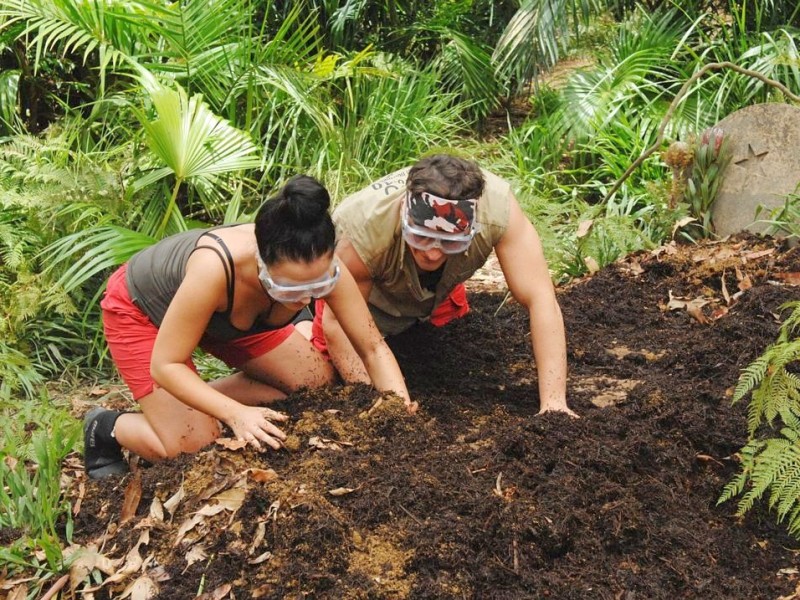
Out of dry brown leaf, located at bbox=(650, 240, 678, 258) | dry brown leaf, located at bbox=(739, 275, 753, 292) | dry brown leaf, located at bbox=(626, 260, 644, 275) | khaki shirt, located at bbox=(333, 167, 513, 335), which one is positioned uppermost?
khaki shirt, located at bbox=(333, 167, 513, 335)

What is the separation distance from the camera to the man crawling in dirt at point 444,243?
12.2 ft

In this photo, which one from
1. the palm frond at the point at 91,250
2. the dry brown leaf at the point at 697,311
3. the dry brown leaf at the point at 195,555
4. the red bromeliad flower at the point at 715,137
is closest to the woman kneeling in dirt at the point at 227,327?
the dry brown leaf at the point at 195,555

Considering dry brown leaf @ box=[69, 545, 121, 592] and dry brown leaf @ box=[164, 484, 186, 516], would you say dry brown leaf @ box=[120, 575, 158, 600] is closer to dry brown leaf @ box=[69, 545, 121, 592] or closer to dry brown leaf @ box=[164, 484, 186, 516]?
dry brown leaf @ box=[69, 545, 121, 592]

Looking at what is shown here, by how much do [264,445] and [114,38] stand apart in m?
3.95

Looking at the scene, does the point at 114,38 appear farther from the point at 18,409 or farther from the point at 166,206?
the point at 18,409

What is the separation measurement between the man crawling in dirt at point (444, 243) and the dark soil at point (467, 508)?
281mm

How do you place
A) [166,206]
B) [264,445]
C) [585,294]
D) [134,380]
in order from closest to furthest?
[264,445] < [134,380] < [585,294] < [166,206]

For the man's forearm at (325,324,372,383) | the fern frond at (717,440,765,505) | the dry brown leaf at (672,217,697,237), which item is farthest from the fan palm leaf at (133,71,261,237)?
the fern frond at (717,440,765,505)

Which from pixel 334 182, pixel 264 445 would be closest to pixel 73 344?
pixel 334 182

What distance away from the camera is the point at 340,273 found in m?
3.63

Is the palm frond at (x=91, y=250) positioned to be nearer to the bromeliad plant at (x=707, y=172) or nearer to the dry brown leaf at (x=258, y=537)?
the dry brown leaf at (x=258, y=537)

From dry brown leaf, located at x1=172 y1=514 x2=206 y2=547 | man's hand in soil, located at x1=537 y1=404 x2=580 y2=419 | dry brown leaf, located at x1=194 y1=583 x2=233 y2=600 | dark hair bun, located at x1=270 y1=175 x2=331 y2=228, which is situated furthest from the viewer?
man's hand in soil, located at x1=537 y1=404 x2=580 y2=419

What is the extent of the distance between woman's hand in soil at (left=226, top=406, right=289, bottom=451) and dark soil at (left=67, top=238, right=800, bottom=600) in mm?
63

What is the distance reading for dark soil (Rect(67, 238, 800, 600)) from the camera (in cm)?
297
